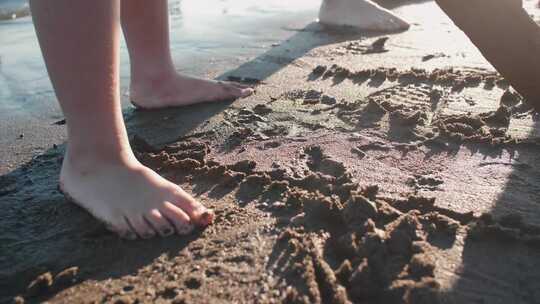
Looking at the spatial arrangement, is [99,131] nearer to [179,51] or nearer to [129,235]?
[129,235]

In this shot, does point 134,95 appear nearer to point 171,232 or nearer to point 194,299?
point 171,232

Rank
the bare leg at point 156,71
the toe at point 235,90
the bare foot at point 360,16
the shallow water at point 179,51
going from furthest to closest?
the bare foot at point 360,16 → the toe at point 235,90 → the bare leg at point 156,71 → the shallow water at point 179,51

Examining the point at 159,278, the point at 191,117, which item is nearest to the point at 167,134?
the point at 191,117

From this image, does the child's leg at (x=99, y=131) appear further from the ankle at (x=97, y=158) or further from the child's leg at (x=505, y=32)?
the child's leg at (x=505, y=32)

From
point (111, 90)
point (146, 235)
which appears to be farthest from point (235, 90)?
point (146, 235)

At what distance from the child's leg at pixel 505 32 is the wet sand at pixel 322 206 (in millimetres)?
345

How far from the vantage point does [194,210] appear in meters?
1.43

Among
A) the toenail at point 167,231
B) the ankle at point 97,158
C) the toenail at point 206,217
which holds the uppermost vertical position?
the ankle at point 97,158

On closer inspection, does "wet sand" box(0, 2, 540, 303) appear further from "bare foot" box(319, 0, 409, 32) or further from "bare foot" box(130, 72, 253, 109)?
"bare foot" box(319, 0, 409, 32)

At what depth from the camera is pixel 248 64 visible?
320 centimetres

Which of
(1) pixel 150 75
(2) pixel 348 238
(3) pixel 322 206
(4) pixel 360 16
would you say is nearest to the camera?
(2) pixel 348 238

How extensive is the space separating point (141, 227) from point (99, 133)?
33 cm

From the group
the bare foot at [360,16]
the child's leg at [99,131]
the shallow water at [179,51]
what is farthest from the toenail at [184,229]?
the bare foot at [360,16]

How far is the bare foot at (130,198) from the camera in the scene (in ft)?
4.57
